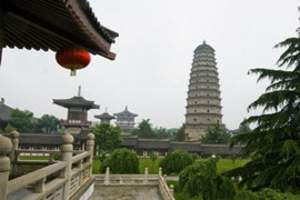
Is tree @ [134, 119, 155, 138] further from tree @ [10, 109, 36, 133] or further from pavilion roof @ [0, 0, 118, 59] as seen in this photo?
pavilion roof @ [0, 0, 118, 59]

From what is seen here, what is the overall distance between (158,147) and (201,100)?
11755mm

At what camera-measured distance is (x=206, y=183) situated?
36.3 feet

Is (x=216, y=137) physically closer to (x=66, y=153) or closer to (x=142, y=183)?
(x=142, y=183)

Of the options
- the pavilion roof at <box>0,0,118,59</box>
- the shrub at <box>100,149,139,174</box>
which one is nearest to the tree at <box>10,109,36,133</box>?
the shrub at <box>100,149,139,174</box>

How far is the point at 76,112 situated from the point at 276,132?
33.5 m

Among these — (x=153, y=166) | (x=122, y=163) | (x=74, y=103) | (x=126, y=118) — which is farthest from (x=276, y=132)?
(x=126, y=118)

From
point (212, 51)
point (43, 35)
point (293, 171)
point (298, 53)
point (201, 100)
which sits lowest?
point (293, 171)

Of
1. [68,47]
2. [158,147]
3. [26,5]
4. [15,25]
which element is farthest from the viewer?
[158,147]

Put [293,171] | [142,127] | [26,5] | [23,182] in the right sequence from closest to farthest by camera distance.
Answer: [26,5] → [23,182] → [293,171] → [142,127]

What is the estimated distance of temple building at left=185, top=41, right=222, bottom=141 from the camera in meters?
44.2

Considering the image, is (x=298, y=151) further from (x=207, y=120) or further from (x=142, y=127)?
(x=142, y=127)

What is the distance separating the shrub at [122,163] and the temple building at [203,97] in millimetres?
28099

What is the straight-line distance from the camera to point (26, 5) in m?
2.03

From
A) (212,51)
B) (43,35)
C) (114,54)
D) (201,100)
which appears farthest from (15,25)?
(212,51)
